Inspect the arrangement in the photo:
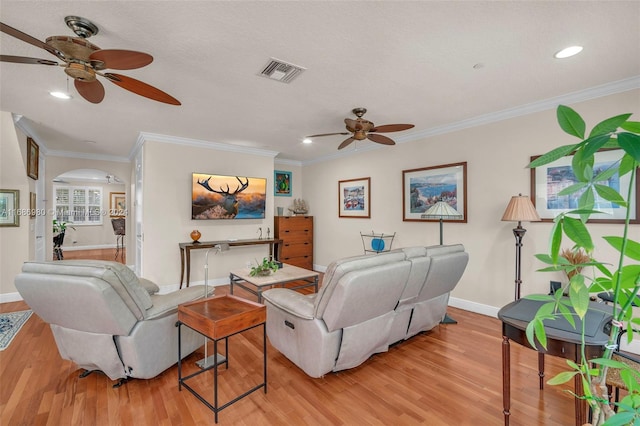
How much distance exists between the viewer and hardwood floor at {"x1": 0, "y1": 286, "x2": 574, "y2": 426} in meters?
2.02

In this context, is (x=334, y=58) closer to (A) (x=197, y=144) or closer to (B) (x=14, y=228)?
(A) (x=197, y=144)

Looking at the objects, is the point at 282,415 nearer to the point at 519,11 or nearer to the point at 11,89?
the point at 519,11

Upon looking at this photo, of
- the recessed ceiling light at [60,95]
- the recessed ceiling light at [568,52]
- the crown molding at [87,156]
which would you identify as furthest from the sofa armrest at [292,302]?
the crown molding at [87,156]

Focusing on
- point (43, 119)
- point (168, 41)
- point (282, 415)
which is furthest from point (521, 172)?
point (43, 119)

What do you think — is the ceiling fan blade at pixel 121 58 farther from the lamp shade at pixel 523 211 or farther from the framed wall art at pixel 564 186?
the framed wall art at pixel 564 186

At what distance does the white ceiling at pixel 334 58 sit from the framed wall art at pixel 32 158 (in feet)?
1.91

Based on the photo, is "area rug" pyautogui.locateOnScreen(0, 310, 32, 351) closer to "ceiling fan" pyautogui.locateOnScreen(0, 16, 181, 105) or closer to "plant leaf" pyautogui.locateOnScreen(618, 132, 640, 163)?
"ceiling fan" pyautogui.locateOnScreen(0, 16, 181, 105)

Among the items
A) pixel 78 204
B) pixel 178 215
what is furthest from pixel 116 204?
pixel 178 215

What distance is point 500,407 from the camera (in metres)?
2.13

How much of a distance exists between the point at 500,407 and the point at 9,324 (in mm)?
5235

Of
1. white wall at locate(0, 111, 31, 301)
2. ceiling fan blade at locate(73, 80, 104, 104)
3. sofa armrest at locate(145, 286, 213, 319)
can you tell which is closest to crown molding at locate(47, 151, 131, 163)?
white wall at locate(0, 111, 31, 301)

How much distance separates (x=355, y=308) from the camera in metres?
2.20

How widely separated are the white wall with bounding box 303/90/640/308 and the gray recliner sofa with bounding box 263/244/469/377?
4.22 ft

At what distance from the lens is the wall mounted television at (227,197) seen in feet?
17.1
